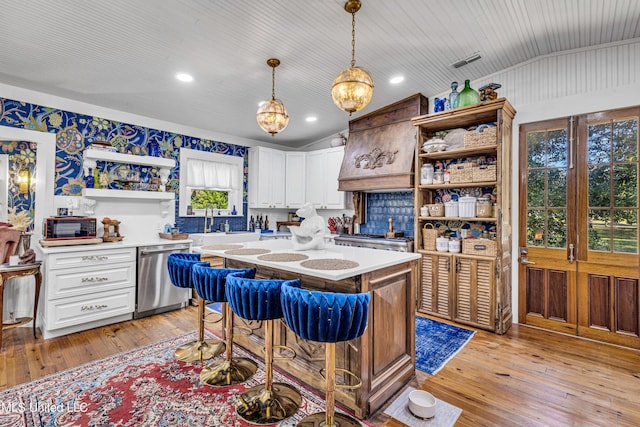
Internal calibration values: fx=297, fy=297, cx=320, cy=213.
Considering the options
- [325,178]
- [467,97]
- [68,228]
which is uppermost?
[467,97]

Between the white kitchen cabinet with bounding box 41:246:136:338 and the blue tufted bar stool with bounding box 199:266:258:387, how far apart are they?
1.76 m

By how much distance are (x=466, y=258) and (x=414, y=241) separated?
29.1 inches

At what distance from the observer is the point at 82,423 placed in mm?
1835

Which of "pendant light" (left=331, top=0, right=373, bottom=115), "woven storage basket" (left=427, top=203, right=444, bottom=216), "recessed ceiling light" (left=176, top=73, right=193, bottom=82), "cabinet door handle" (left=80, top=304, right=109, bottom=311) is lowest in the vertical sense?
"cabinet door handle" (left=80, top=304, right=109, bottom=311)

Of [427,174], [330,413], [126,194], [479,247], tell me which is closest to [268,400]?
[330,413]

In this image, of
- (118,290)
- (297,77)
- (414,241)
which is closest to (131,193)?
(118,290)

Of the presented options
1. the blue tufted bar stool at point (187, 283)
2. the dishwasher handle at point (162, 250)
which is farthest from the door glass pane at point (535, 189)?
the dishwasher handle at point (162, 250)

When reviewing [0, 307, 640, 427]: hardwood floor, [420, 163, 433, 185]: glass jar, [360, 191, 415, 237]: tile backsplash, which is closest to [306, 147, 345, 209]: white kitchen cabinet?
[360, 191, 415, 237]: tile backsplash

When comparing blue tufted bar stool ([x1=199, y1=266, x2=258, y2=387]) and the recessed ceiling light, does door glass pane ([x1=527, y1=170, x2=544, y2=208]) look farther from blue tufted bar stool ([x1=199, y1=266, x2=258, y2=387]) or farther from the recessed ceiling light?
the recessed ceiling light

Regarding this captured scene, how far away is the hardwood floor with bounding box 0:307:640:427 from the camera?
1943 mm

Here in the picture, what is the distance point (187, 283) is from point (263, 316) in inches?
41.2

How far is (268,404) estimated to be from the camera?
76.4 inches

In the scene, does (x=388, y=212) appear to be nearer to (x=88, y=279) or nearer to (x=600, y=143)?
(x=600, y=143)

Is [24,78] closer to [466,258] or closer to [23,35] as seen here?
[23,35]
